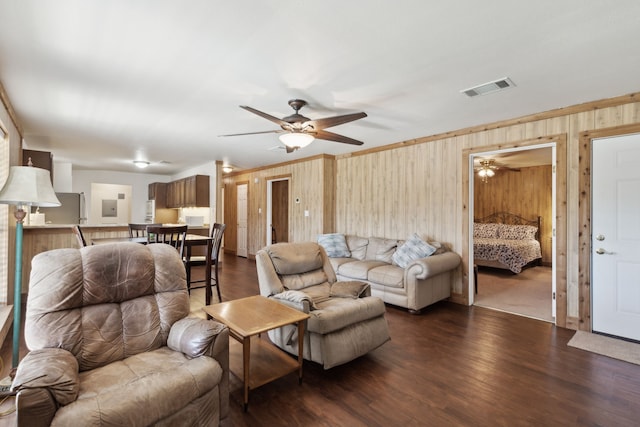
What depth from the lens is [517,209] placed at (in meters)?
7.65

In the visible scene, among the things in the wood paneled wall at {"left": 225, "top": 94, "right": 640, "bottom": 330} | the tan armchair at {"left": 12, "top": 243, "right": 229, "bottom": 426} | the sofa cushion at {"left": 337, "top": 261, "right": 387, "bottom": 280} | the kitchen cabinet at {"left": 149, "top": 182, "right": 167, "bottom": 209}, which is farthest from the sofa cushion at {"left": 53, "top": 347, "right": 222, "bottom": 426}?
the kitchen cabinet at {"left": 149, "top": 182, "right": 167, "bottom": 209}

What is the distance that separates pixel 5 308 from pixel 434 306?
5110 mm

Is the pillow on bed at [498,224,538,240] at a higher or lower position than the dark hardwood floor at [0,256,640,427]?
higher

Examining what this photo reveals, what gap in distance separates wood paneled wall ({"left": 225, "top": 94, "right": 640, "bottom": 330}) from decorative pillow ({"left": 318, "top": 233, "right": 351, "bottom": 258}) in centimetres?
57

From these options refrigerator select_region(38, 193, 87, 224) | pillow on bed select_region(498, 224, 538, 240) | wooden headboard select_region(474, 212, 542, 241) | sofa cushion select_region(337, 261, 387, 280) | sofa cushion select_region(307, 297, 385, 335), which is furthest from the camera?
wooden headboard select_region(474, 212, 542, 241)

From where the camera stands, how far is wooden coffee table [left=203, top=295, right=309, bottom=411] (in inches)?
78.6

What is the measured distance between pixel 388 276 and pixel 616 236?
7.96 ft

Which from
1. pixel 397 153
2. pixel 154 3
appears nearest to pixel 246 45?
pixel 154 3

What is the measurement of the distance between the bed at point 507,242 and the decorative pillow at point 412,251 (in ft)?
9.28

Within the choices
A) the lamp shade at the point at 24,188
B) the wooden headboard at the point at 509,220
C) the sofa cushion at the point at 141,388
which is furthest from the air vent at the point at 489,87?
the wooden headboard at the point at 509,220

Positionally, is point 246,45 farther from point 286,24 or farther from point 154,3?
point 154,3

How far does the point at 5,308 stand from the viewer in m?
3.34

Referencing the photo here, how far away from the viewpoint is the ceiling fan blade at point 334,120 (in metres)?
2.80

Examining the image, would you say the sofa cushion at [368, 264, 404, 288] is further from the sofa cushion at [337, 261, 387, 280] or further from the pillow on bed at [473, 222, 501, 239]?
the pillow on bed at [473, 222, 501, 239]
